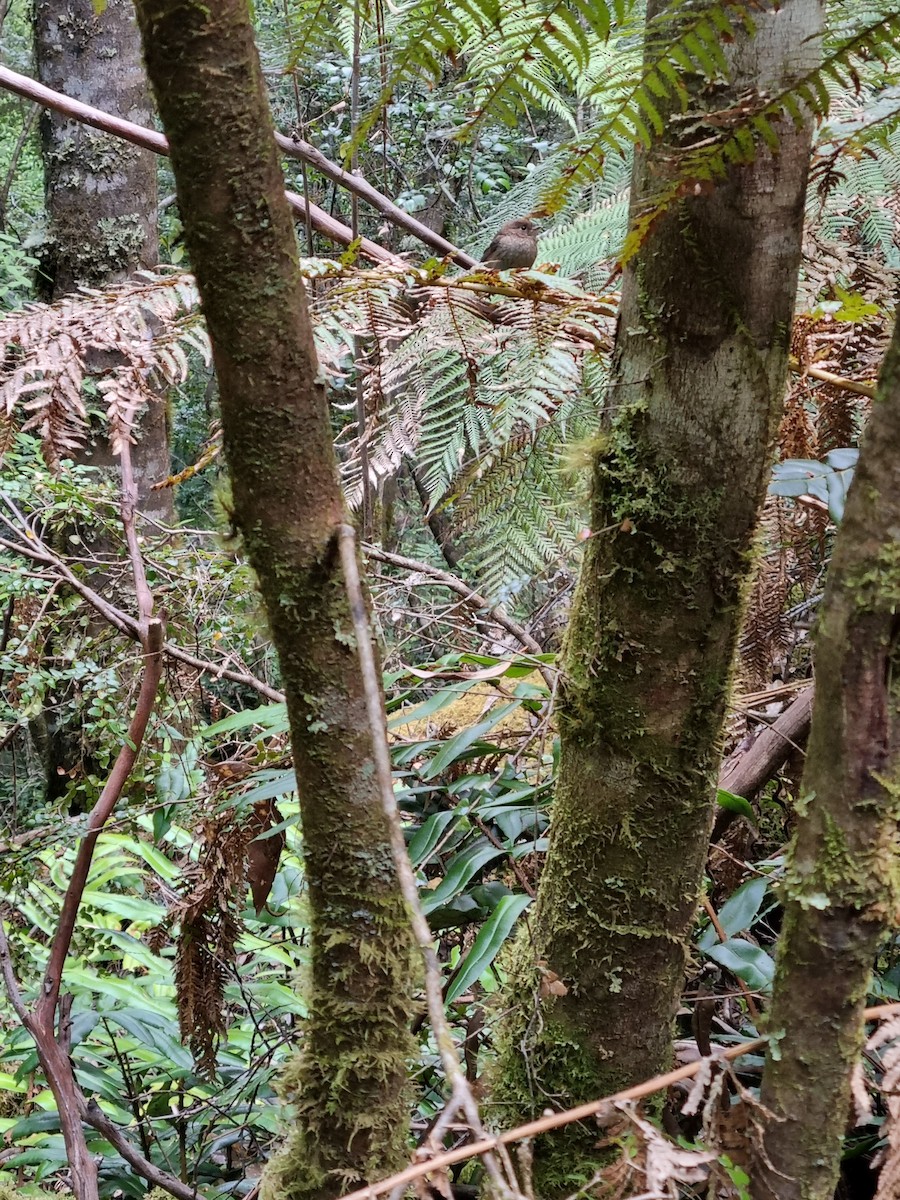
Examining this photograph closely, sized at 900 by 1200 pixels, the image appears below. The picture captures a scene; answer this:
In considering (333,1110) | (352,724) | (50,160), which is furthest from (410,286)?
(50,160)

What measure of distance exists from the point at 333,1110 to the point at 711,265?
738 millimetres

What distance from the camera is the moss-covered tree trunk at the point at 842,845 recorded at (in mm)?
541

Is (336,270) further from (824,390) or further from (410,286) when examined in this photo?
(824,390)

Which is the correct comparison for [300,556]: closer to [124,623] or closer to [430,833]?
[430,833]

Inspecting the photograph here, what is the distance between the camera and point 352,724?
0.65 m

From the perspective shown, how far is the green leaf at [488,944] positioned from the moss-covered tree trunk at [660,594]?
0.34 ft

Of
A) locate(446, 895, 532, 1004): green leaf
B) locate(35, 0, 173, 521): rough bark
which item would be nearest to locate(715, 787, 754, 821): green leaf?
locate(446, 895, 532, 1004): green leaf

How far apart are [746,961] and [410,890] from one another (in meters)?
0.76

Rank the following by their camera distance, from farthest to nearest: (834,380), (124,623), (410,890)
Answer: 1. (124,623)
2. (834,380)
3. (410,890)

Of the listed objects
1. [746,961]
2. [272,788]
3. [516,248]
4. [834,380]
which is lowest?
[746,961]

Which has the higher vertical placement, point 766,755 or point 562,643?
point 562,643

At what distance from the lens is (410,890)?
0.45 m

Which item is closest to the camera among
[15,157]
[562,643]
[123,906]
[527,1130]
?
[527,1130]

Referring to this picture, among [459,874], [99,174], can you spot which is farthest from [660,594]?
[99,174]
